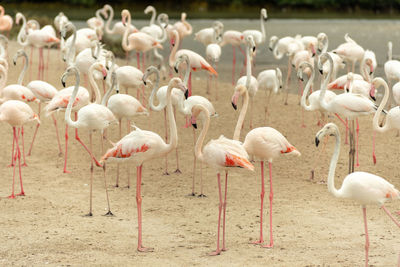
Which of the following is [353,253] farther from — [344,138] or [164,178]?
[344,138]

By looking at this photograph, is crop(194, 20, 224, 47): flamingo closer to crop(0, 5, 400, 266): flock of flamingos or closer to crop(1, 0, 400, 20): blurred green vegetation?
crop(0, 5, 400, 266): flock of flamingos

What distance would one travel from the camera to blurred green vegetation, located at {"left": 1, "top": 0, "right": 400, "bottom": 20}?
32.4m

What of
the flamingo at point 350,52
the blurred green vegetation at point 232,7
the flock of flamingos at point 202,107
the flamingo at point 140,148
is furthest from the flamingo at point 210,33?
the blurred green vegetation at point 232,7

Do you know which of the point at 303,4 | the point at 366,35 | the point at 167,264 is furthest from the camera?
the point at 303,4

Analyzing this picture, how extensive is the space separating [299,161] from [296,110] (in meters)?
2.88

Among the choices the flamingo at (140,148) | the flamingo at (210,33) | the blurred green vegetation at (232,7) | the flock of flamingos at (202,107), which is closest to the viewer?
the flock of flamingos at (202,107)

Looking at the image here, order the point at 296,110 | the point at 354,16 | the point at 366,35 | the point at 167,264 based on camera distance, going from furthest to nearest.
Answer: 1. the point at 354,16
2. the point at 366,35
3. the point at 296,110
4. the point at 167,264

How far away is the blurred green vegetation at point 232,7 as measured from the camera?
3244 cm

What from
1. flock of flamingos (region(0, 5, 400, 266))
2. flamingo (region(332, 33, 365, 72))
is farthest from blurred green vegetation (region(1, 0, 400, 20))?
flamingo (region(332, 33, 365, 72))

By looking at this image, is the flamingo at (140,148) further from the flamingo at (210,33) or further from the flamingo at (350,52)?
the flamingo at (210,33)

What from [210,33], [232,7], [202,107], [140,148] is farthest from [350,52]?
[232,7]

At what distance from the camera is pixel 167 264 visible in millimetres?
5758

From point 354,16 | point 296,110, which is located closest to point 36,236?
point 296,110

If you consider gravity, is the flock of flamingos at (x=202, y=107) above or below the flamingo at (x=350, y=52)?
below
